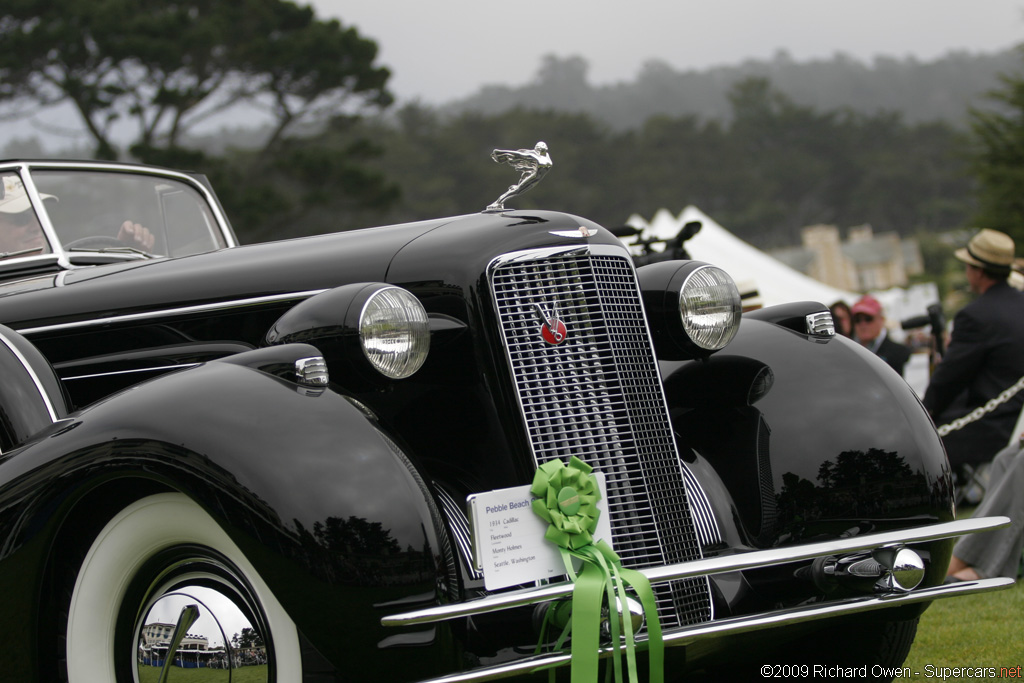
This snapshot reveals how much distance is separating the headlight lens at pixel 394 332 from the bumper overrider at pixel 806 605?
2.18 feet

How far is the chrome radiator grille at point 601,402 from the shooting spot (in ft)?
8.75

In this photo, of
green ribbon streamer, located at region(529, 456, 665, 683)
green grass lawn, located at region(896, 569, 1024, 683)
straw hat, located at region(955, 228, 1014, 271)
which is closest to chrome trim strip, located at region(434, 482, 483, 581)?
green ribbon streamer, located at region(529, 456, 665, 683)

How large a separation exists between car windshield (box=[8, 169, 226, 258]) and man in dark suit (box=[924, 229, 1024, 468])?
13.2ft

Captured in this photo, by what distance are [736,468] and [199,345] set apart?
1.65 meters

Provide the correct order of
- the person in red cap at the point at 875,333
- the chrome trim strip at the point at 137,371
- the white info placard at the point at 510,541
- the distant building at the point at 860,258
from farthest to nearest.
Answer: the distant building at the point at 860,258 → the person in red cap at the point at 875,333 → the chrome trim strip at the point at 137,371 → the white info placard at the point at 510,541

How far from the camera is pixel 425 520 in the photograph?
7.30 feet

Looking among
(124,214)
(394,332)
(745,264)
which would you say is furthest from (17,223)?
(745,264)

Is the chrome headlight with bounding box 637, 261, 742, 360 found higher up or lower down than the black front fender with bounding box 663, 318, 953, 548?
higher up

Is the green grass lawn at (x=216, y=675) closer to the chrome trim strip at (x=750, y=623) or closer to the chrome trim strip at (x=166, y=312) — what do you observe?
the chrome trim strip at (x=750, y=623)

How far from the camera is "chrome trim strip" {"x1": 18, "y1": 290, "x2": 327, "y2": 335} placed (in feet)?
9.68

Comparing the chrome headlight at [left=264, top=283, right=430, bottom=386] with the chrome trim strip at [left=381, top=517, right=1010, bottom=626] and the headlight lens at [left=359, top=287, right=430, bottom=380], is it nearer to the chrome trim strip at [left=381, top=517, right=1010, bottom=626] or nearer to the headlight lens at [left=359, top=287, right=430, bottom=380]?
the headlight lens at [left=359, top=287, right=430, bottom=380]

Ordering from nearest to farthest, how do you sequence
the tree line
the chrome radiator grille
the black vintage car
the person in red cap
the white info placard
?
the black vintage car → the white info placard → the chrome radiator grille → the person in red cap → the tree line

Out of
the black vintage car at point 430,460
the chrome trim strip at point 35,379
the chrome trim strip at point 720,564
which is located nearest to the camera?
the chrome trim strip at point 720,564

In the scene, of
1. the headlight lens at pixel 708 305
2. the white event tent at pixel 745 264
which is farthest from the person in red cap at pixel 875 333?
the white event tent at pixel 745 264
